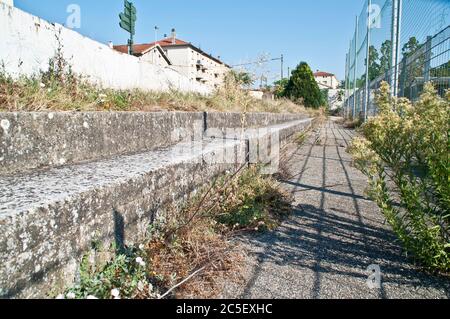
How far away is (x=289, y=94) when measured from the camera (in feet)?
89.7

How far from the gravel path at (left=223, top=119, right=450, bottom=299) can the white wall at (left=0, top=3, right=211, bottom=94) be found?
2439 mm

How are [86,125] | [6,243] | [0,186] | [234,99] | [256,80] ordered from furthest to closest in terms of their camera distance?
[234,99], [256,80], [86,125], [0,186], [6,243]

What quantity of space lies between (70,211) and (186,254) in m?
0.88

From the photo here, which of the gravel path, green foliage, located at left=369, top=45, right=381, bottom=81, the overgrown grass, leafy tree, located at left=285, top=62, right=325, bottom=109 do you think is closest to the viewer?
the overgrown grass

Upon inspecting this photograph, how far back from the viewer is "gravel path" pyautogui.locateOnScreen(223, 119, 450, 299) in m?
1.78

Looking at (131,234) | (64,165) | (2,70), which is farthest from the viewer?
(2,70)

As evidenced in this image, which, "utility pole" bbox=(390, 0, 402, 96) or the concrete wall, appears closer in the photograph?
the concrete wall

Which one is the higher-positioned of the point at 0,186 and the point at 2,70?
the point at 2,70

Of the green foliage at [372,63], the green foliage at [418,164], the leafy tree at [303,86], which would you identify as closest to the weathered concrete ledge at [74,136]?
the green foliage at [418,164]

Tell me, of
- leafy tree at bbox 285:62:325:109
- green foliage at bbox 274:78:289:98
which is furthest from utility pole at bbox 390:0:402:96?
leafy tree at bbox 285:62:325:109

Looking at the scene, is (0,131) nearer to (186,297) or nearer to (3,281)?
(3,281)

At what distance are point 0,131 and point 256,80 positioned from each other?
320 centimetres

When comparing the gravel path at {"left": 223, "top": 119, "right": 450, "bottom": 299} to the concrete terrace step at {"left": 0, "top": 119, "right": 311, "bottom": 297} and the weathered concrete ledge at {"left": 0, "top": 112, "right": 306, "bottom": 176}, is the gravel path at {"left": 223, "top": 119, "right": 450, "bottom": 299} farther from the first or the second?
the weathered concrete ledge at {"left": 0, "top": 112, "right": 306, "bottom": 176}

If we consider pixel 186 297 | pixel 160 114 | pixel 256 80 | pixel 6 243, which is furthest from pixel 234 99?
pixel 6 243
